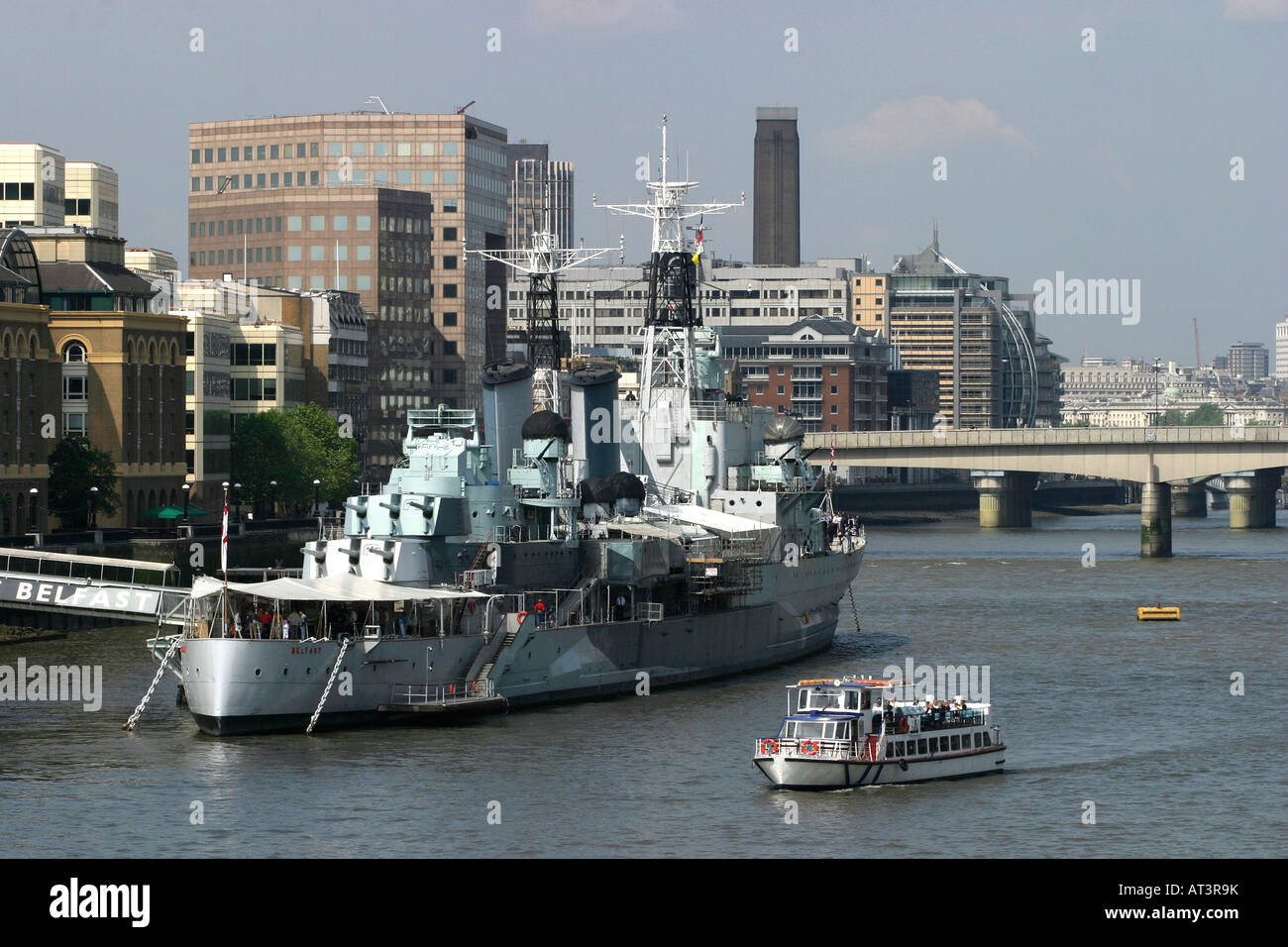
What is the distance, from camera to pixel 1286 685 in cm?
7431

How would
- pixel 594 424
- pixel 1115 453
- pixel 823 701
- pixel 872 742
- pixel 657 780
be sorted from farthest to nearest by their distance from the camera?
1. pixel 1115 453
2. pixel 594 424
3. pixel 823 701
4. pixel 657 780
5. pixel 872 742

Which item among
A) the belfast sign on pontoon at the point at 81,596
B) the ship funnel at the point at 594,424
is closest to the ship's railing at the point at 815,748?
the belfast sign on pontoon at the point at 81,596

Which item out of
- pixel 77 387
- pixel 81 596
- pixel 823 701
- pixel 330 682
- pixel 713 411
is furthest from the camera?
pixel 77 387

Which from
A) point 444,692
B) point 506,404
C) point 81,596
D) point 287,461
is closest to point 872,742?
point 444,692

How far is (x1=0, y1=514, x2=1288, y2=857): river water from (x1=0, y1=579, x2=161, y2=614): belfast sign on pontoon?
8.81 feet

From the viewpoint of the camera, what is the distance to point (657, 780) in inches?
2133

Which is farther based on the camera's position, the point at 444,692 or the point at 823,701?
the point at 444,692

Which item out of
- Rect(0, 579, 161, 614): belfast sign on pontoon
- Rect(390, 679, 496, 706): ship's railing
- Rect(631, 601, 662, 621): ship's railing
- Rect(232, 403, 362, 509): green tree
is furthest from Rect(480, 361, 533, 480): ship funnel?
Rect(232, 403, 362, 509): green tree

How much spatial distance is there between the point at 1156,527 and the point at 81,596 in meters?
92.3

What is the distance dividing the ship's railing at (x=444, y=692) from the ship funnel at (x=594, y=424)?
18140mm

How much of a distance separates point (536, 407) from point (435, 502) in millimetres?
21708

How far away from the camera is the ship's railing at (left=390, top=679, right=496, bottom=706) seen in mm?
62134

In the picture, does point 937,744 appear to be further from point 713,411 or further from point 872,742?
point 713,411
